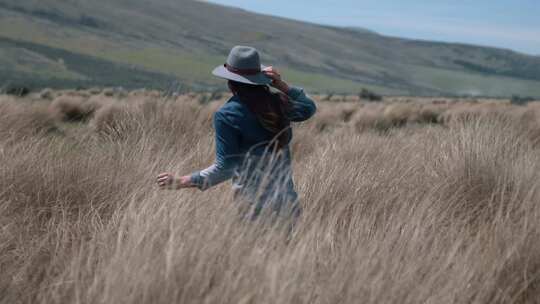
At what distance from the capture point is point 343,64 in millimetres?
116062

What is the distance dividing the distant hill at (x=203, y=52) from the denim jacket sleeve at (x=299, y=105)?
4063 cm

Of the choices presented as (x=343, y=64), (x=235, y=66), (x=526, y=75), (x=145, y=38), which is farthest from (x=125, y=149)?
(x=526, y=75)

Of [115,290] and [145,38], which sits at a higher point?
[115,290]

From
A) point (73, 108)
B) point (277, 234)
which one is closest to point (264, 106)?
point (277, 234)

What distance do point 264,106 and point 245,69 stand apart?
193 mm

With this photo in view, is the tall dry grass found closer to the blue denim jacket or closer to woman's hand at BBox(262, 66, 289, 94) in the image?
the blue denim jacket

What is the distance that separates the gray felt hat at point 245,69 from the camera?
3475 millimetres

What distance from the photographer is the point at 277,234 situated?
3.10 metres

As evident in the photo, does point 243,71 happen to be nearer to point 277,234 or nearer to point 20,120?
point 277,234

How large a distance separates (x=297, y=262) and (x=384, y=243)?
2.33ft

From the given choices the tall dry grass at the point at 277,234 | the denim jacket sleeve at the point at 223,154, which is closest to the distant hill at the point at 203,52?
the tall dry grass at the point at 277,234

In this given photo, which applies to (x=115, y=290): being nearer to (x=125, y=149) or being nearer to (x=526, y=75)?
(x=125, y=149)

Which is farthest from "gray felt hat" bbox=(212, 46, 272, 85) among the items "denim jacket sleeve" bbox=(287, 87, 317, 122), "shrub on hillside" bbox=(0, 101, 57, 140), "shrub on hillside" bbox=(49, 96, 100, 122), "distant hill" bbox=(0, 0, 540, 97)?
"distant hill" bbox=(0, 0, 540, 97)

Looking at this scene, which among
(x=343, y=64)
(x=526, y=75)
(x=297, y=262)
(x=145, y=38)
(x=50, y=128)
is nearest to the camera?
(x=297, y=262)
